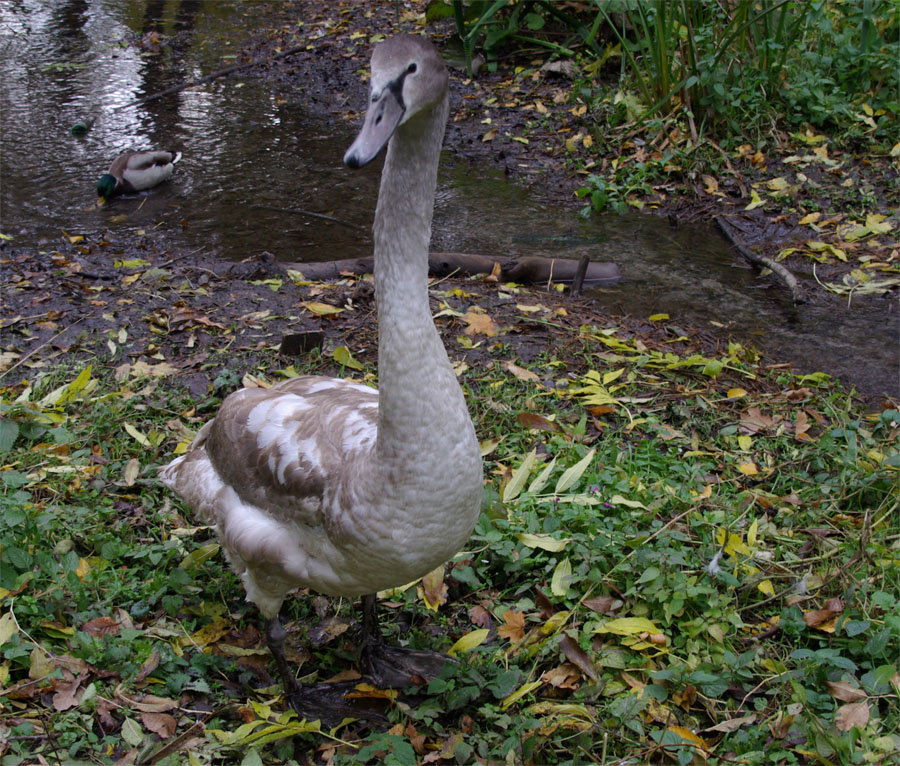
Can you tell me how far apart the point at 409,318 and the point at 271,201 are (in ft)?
17.6

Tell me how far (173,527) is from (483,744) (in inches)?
66.3

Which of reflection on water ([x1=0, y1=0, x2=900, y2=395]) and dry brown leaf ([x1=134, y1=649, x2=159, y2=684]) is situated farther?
reflection on water ([x1=0, y1=0, x2=900, y2=395])

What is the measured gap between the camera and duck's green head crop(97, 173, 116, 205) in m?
7.10

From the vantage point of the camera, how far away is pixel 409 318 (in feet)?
7.41

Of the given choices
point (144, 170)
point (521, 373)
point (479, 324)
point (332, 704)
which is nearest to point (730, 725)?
point (332, 704)

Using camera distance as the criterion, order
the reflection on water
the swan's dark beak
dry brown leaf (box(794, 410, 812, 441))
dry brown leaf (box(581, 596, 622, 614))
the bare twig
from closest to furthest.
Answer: the swan's dark beak → dry brown leaf (box(581, 596, 622, 614)) → dry brown leaf (box(794, 410, 812, 441)) → the reflection on water → the bare twig

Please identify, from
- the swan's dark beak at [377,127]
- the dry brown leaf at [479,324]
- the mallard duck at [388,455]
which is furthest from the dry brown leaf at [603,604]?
the dry brown leaf at [479,324]

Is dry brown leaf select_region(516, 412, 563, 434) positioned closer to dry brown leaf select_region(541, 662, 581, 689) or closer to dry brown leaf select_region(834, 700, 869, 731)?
dry brown leaf select_region(541, 662, 581, 689)

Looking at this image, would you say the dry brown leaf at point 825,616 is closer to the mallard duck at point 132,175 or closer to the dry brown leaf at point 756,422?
the dry brown leaf at point 756,422

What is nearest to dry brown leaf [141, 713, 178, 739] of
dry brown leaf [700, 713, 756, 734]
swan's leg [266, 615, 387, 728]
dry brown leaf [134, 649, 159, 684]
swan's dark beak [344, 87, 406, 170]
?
dry brown leaf [134, 649, 159, 684]

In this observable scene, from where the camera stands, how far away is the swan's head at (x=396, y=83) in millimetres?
2039

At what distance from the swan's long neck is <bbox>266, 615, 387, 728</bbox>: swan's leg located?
36.7 inches

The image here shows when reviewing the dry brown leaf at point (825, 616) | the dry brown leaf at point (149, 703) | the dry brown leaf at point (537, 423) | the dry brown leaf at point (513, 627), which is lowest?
the dry brown leaf at point (149, 703)

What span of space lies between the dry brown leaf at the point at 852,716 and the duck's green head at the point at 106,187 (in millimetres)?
6839
